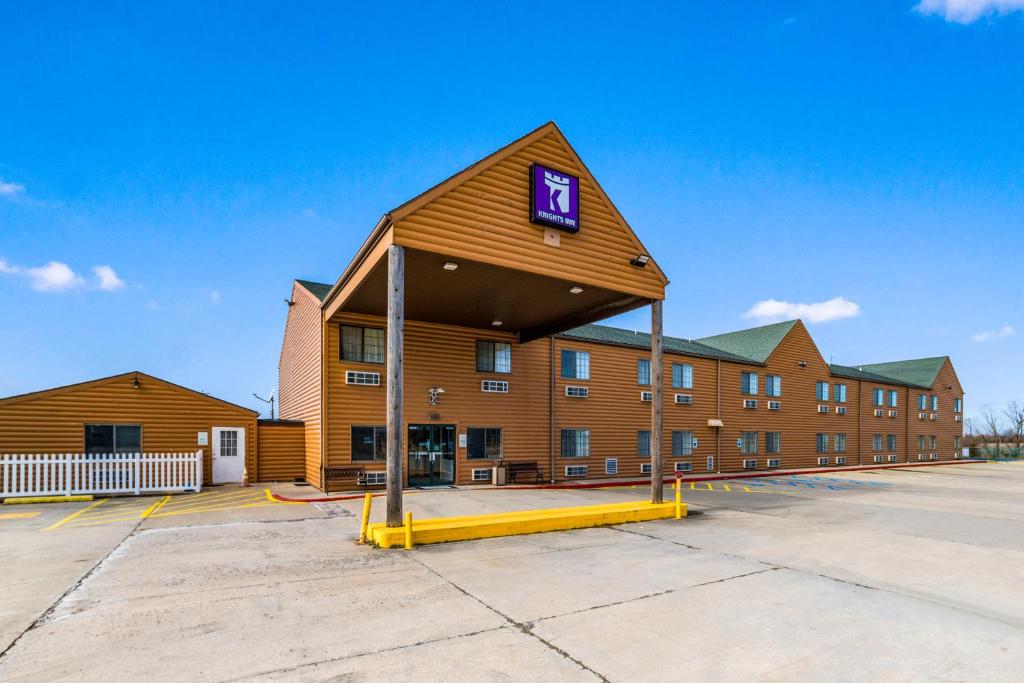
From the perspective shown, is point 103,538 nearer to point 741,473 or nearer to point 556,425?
point 556,425

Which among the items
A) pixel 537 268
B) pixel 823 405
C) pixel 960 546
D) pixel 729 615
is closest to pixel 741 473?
pixel 823 405

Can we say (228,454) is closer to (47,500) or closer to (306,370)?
(306,370)

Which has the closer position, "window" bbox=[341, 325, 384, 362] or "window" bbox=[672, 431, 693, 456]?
"window" bbox=[341, 325, 384, 362]

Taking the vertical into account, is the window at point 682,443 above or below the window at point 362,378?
below

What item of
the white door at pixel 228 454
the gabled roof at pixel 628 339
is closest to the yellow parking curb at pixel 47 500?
the white door at pixel 228 454

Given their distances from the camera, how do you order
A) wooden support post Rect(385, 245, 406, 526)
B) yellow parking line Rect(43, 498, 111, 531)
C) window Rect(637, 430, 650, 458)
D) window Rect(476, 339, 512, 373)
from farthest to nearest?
window Rect(637, 430, 650, 458)
window Rect(476, 339, 512, 373)
yellow parking line Rect(43, 498, 111, 531)
wooden support post Rect(385, 245, 406, 526)

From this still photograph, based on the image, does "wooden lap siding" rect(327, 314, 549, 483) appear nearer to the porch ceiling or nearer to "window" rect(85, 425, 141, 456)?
the porch ceiling

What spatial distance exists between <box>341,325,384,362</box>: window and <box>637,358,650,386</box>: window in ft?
39.2

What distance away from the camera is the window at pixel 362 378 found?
56.5 feet

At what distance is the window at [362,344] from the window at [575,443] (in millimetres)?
8249

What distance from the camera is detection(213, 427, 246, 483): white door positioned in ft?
58.0

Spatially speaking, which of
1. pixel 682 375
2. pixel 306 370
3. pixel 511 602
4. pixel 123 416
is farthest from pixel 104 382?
pixel 682 375

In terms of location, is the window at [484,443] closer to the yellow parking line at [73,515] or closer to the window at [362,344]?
the window at [362,344]

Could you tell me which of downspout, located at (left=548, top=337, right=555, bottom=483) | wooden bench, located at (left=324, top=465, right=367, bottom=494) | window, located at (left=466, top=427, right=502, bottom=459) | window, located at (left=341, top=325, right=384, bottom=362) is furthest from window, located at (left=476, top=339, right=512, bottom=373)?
wooden bench, located at (left=324, top=465, right=367, bottom=494)
